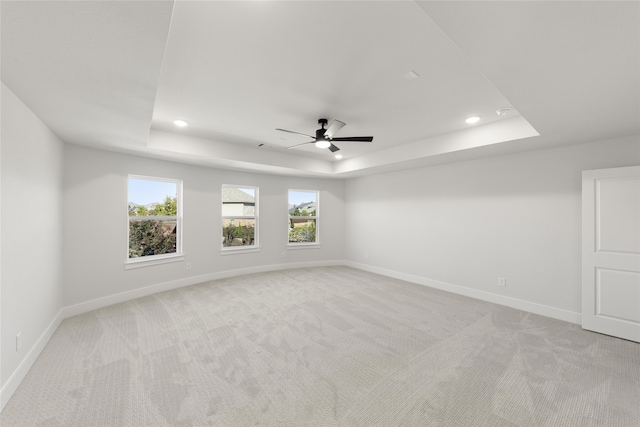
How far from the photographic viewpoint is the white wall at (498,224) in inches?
138

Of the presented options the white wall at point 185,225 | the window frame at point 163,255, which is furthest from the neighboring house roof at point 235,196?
the window frame at point 163,255

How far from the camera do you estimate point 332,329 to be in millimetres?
3170

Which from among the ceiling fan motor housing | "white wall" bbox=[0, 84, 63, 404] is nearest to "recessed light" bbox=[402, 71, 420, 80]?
the ceiling fan motor housing

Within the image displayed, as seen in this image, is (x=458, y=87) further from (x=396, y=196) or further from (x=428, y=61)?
(x=396, y=196)

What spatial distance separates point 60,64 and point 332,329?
3.35 meters

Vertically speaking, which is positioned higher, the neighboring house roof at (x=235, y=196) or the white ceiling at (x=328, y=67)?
the white ceiling at (x=328, y=67)

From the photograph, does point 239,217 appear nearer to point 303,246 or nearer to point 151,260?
point 303,246

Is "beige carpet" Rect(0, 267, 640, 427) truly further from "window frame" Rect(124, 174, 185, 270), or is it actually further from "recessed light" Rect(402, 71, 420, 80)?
"recessed light" Rect(402, 71, 420, 80)

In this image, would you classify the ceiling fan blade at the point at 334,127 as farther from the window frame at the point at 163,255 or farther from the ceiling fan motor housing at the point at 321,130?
the window frame at the point at 163,255

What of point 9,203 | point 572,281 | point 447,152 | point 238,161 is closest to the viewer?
point 9,203

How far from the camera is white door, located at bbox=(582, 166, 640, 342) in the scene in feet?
9.74

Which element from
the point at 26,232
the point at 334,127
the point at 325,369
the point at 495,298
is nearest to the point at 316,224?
the point at 334,127

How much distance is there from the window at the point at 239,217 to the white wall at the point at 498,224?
9.64ft

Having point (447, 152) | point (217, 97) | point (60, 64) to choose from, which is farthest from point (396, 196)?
point (60, 64)
